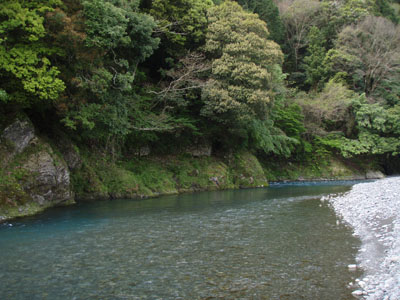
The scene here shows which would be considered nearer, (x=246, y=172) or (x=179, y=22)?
(x=179, y=22)

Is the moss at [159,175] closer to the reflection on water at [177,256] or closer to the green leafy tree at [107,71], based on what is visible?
the green leafy tree at [107,71]

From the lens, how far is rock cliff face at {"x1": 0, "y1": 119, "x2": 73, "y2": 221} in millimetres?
14367

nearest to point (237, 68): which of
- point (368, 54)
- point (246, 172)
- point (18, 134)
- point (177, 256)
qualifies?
point (246, 172)

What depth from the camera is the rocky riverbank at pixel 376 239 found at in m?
6.53

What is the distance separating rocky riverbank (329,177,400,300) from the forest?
36.7 ft

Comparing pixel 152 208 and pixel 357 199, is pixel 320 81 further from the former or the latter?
pixel 152 208

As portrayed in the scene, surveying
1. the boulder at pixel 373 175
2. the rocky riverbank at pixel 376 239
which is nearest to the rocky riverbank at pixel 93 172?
the boulder at pixel 373 175

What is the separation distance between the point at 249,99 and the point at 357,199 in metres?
9.93

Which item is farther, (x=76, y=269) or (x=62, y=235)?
(x=62, y=235)

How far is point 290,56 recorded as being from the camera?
51.6 m

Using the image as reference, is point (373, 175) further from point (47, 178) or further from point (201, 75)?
point (47, 178)

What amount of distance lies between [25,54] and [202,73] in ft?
43.7

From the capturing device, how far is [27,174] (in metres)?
15.3

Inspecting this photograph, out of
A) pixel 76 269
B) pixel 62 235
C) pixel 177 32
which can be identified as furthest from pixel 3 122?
pixel 177 32
